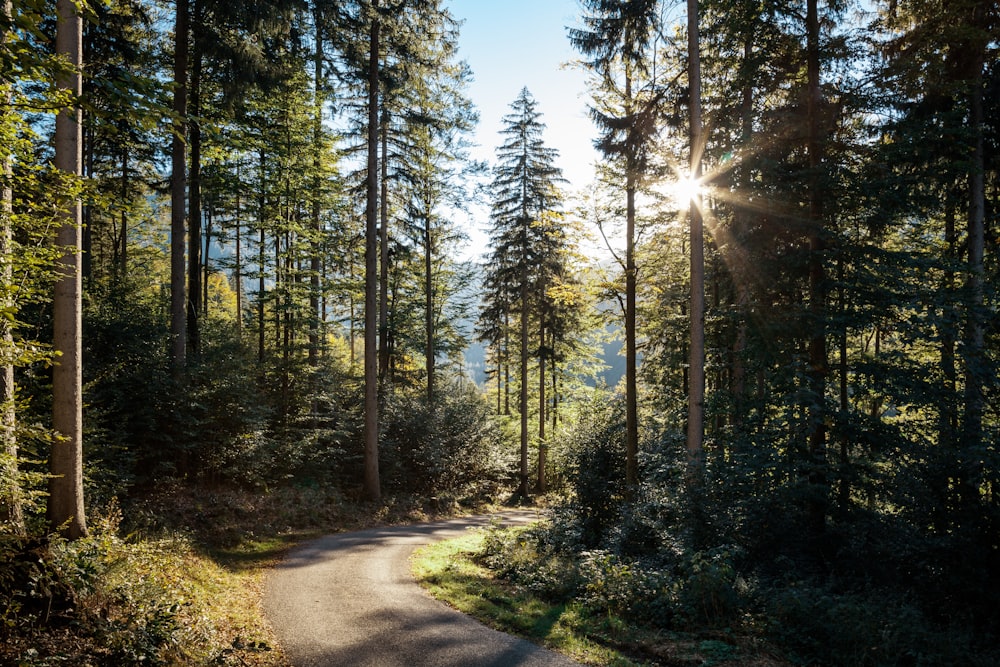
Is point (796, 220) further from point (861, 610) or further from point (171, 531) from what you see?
point (171, 531)

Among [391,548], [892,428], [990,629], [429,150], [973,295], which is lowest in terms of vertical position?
[391,548]

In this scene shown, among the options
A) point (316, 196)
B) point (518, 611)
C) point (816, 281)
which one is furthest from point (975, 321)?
point (316, 196)

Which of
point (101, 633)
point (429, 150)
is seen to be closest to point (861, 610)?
point (101, 633)

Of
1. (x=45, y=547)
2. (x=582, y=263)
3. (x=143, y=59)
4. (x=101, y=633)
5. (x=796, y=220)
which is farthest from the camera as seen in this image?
(x=582, y=263)

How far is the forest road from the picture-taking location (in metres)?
6.62

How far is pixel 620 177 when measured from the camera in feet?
51.9

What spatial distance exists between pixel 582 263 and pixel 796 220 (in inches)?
256

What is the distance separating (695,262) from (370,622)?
10.4m

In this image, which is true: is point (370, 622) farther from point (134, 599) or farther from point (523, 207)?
point (523, 207)

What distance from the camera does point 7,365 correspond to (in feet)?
19.7

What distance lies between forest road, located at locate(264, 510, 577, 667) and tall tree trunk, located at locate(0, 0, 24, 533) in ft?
12.0

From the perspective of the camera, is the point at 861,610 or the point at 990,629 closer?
the point at 861,610

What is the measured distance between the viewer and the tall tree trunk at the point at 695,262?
12164mm

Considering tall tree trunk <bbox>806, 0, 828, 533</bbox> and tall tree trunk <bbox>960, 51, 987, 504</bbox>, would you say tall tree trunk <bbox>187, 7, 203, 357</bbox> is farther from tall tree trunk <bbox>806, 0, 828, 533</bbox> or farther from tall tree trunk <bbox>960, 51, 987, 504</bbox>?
tall tree trunk <bbox>960, 51, 987, 504</bbox>
